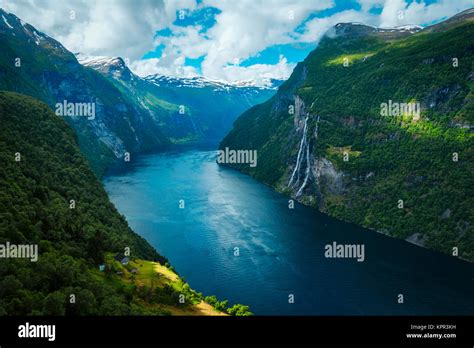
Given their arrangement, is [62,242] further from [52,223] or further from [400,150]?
[400,150]

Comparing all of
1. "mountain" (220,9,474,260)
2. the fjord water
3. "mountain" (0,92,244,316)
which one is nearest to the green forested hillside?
"mountain" (0,92,244,316)

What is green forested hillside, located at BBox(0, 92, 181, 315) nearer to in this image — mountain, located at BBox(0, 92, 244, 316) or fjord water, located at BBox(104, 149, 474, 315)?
mountain, located at BBox(0, 92, 244, 316)

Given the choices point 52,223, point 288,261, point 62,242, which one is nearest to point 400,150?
point 288,261

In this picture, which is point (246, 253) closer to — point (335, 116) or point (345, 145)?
point (345, 145)

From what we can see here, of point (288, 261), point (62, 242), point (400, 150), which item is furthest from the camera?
point (400, 150)

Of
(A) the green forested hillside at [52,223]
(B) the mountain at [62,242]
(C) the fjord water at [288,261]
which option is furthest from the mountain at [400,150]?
(A) the green forested hillside at [52,223]

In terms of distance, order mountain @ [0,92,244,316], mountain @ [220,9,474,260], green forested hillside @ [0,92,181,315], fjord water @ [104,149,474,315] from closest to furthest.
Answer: green forested hillside @ [0,92,181,315] → mountain @ [0,92,244,316] → fjord water @ [104,149,474,315] → mountain @ [220,9,474,260]

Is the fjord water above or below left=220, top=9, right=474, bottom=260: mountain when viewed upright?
below
